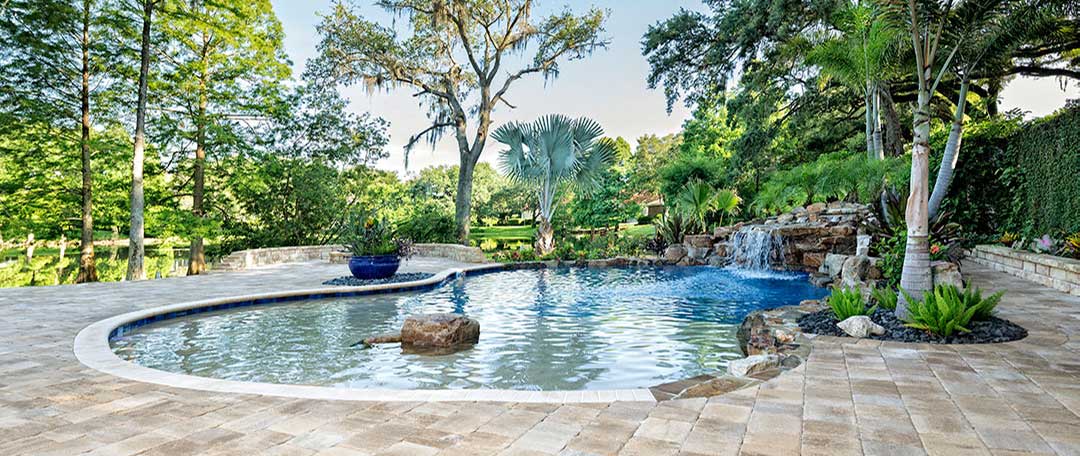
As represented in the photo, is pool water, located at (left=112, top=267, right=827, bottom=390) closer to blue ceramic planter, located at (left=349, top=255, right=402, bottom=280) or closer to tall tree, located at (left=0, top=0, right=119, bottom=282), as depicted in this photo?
blue ceramic planter, located at (left=349, top=255, right=402, bottom=280)

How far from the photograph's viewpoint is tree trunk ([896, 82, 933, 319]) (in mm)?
4762

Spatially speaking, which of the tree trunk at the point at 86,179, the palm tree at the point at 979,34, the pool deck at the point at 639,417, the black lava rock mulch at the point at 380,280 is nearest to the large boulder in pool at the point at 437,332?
the pool deck at the point at 639,417

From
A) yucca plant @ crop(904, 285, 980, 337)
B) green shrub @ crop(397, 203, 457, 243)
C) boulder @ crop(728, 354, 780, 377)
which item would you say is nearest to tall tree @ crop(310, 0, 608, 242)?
green shrub @ crop(397, 203, 457, 243)

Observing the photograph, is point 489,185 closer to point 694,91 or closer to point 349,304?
point 694,91

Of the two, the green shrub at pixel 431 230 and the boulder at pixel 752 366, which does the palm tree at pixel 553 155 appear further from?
the boulder at pixel 752 366

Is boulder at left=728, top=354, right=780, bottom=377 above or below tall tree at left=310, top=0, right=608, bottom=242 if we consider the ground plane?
below

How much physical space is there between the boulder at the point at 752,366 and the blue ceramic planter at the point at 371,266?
7.66 metres

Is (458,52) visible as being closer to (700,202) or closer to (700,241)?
(700,202)

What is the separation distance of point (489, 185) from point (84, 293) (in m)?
32.6

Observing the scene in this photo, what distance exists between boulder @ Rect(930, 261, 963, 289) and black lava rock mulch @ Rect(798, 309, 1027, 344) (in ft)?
3.08

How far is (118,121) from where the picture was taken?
13773 mm

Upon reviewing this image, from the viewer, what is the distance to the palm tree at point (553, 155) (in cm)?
1550

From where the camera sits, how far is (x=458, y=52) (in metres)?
18.7

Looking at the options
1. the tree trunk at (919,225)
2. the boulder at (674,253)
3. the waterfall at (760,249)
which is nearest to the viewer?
the tree trunk at (919,225)
